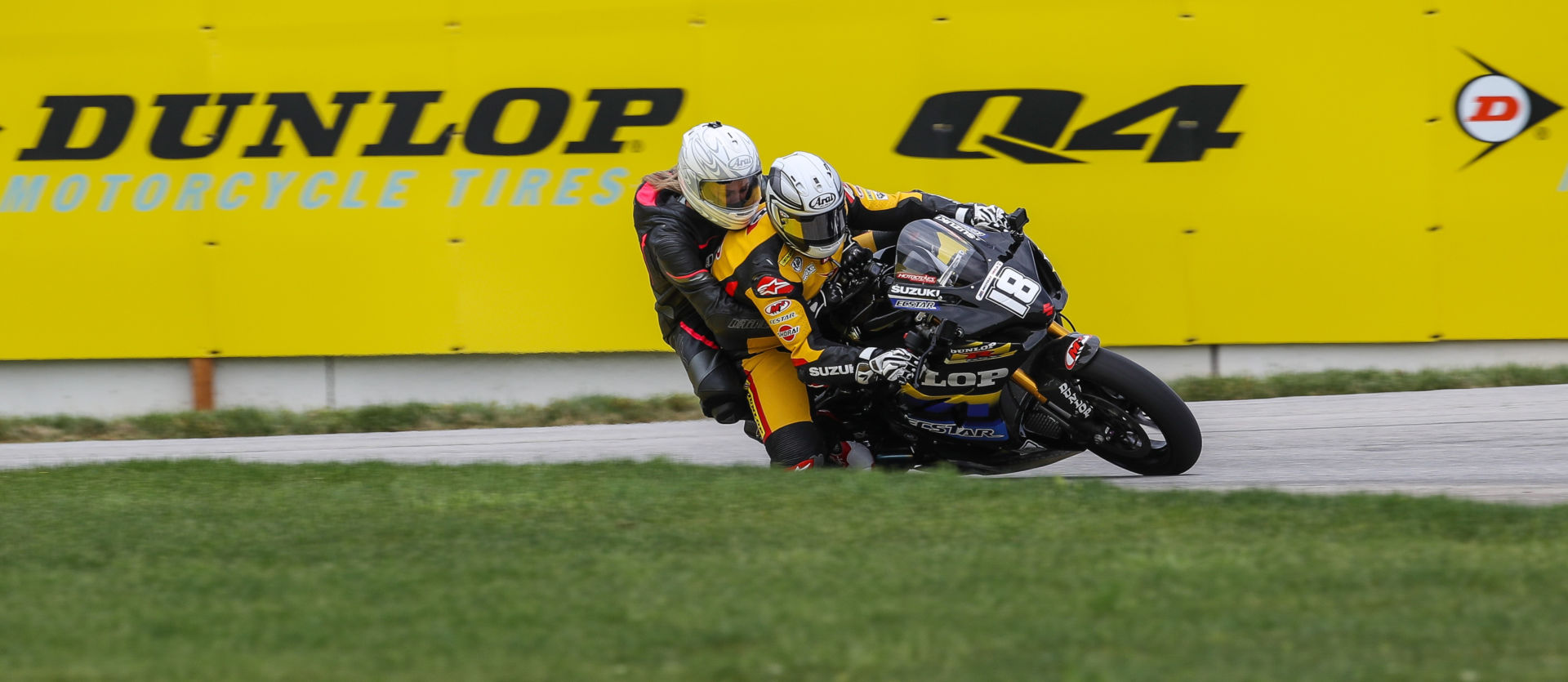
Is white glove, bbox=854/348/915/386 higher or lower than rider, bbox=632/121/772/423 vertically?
lower

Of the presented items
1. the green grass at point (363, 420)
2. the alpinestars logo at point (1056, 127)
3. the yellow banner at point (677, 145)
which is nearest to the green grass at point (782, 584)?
the green grass at point (363, 420)

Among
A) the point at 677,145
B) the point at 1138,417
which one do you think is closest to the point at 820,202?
the point at 1138,417

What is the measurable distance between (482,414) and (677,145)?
1.88 metres

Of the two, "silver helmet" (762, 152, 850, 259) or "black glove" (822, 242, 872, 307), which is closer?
"silver helmet" (762, 152, 850, 259)

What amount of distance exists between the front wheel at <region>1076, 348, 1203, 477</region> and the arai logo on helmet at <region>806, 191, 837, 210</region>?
1071 millimetres

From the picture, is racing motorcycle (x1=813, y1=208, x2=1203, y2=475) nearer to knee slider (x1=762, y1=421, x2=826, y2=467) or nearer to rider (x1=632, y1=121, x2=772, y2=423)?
knee slider (x1=762, y1=421, x2=826, y2=467)

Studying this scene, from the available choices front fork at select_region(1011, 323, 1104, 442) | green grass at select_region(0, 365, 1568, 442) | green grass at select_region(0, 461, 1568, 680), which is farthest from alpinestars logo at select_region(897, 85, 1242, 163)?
Result: green grass at select_region(0, 461, 1568, 680)

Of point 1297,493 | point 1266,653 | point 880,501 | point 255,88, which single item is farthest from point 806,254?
point 255,88

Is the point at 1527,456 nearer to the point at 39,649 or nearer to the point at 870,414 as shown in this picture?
the point at 870,414

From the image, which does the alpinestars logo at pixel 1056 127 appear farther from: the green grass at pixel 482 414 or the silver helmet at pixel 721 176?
the silver helmet at pixel 721 176

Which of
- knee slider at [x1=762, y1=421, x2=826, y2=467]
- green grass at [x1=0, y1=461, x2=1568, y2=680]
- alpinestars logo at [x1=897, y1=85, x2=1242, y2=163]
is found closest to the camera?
green grass at [x1=0, y1=461, x2=1568, y2=680]

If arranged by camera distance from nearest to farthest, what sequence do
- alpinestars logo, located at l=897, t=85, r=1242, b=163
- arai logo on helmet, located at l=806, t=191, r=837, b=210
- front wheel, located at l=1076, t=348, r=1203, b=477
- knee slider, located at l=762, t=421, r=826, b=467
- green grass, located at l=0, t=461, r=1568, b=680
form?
green grass, located at l=0, t=461, r=1568, b=680, front wheel, located at l=1076, t=348, r=1203, b=477, arai logo on helmet, located at l=806, t=191, r=837, b=210, knee slider, located at l=762, t=421, r=826, b=467, alpinestars logo, located at l=897, t=85, r=1242, b=163

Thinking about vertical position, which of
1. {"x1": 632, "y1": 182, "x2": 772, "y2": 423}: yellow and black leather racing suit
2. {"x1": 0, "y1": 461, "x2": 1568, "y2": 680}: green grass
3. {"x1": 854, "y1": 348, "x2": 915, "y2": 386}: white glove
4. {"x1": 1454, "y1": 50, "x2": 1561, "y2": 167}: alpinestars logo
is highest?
{"x1": 1454, "y1": 50, "x2": 1561, "y2": 167}: alpinestars logo

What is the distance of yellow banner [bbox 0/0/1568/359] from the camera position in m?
8.31
